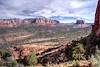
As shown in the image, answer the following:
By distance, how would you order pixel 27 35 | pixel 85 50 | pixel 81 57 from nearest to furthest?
pixel 81 57 → pixel 85 50 → pixel 27 35

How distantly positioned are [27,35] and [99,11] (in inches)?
5250

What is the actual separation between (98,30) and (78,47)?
7320 millimetres

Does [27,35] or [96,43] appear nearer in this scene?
[96,43]

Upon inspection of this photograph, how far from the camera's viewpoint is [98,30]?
43.4 meters

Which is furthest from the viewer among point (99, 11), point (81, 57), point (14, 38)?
point (14, 38)

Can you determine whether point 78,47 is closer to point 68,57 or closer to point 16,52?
point 68,57

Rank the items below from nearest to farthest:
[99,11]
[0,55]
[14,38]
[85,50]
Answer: [85,50]
[99,11]
[0,55]
[14,38]

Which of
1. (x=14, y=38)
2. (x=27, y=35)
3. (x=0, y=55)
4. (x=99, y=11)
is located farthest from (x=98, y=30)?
(x=27, y=35)

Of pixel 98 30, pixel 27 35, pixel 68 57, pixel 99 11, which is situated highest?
pixel 99 11

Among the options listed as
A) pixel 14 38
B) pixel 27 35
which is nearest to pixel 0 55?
pixel 14 38

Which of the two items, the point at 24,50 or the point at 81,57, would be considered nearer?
the point at 81,57

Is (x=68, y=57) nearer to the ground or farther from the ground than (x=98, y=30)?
nearer to the ground

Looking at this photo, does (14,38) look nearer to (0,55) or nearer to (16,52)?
(16,52)

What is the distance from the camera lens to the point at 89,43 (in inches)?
1610
